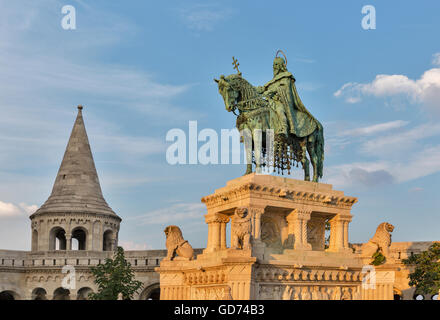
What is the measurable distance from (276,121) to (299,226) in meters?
Answer: 3.78

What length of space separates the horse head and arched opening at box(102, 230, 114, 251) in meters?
36.5

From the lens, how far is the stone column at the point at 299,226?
21672 mm

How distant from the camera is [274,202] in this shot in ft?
70.2

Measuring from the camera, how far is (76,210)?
54312mm

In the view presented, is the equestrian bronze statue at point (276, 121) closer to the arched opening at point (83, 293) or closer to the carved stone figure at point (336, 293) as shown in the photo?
the carved stone figure at point (336, 293)

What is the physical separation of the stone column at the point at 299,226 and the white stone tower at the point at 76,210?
3480 centimetres

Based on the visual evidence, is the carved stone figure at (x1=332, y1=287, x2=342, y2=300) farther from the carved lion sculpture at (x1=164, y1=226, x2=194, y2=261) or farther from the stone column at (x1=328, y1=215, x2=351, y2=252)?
the carved lion sculpture at (x1=164, y1=226, x2=194, y2=261)

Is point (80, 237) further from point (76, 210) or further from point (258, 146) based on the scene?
point (258, 146)

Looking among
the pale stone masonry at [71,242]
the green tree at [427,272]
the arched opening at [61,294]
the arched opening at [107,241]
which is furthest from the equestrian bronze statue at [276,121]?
the arched opening at [107,241]

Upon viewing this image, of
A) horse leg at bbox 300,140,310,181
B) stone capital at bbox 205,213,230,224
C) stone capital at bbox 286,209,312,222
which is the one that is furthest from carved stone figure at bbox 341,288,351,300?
stone capital at bbox 205,213,230,224

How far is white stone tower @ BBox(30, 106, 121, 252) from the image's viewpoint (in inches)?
2138

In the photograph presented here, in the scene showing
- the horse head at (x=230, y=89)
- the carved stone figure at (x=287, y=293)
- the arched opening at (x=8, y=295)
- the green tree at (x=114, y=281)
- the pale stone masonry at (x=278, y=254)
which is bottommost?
the arched opening at (x=8, y=295)
